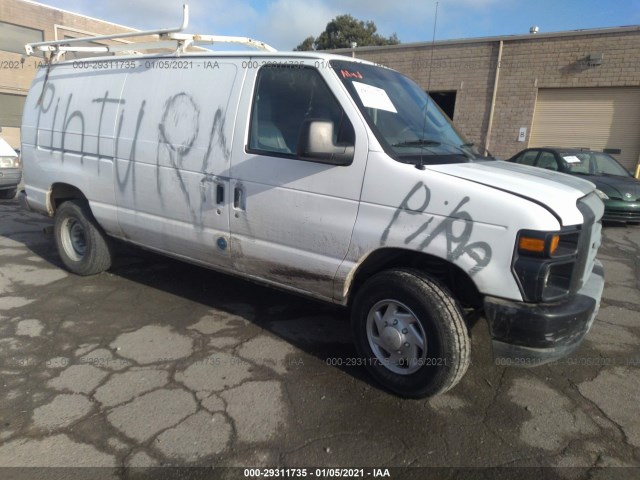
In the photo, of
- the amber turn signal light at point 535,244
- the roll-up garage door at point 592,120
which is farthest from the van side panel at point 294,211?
the roll-up garage door at point 592,120

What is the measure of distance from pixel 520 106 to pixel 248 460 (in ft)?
55.4

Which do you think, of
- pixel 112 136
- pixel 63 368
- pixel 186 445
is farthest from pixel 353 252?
pixel 112 136

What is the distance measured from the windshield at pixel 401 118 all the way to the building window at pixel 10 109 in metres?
29.1

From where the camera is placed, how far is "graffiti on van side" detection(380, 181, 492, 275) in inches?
103

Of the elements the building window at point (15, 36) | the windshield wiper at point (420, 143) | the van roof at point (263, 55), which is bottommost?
the windshield wiper at point (420, 143)

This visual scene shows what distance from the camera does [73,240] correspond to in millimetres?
5230

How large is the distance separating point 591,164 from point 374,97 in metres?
8.48

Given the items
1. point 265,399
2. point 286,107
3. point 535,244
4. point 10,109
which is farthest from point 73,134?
point 10,109

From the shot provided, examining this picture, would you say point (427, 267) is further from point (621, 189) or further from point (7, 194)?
point (7, 194)

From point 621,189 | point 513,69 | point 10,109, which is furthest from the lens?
point 10,109

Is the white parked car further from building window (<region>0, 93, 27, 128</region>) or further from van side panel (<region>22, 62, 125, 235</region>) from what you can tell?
building window (<region>0, 93, 27, 128</region>)

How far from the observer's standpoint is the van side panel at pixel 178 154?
12.0 feet

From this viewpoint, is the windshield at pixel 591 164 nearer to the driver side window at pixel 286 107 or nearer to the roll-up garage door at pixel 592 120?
the roll-up garage door at pixel 592 120

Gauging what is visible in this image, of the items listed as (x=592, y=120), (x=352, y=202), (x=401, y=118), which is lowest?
(x=352, y=202)
